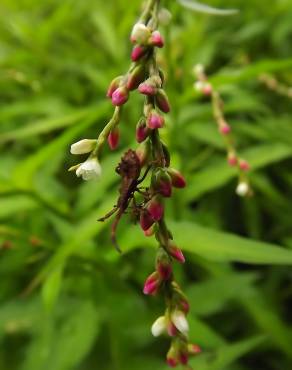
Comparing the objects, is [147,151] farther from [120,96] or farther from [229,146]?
[229,146]

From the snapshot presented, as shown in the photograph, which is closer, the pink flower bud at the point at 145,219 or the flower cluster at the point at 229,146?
the pink flower bud at the point at 145,219

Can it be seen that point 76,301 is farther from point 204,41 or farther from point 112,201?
point 204,41

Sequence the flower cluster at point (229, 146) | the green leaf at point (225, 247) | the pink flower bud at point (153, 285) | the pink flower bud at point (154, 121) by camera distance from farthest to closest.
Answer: the flower cluster at point (229, 146) < the green leaf at point (225, 247) < the pink flower bud at point (153, 285) < the pink flower bud at point (154, 121)

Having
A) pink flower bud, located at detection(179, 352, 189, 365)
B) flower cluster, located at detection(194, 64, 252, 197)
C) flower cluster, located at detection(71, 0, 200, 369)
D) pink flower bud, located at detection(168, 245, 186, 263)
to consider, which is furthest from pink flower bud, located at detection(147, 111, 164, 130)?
flower cluster, located at detection(194, 64, 252, 197)

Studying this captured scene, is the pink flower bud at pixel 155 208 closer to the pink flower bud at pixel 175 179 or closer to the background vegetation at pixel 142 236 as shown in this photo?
the pink flower bud at pixel 175 179

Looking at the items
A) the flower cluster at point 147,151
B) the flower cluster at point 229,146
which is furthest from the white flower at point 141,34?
the flower cluster at point 229,146

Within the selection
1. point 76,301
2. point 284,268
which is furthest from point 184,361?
point 284,268
